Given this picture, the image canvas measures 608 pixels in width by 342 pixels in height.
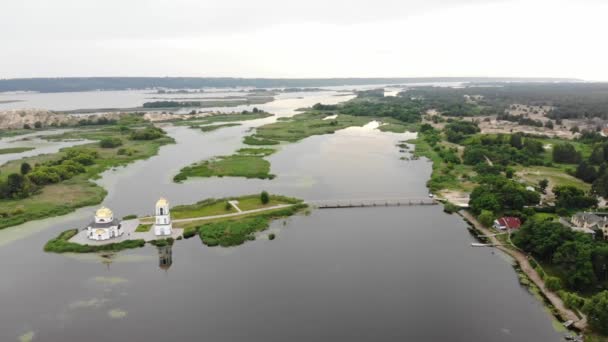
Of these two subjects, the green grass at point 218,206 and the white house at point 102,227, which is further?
the green grass at point 218,206

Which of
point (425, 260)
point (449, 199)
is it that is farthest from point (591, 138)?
point (425, 260)

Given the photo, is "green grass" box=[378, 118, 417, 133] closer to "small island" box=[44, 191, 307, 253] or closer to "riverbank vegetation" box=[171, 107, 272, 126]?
"riverbank vegetation" box=[171, 107, 272, 126]

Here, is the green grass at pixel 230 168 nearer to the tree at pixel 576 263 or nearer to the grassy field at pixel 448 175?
the grassy field at pixel 448 175

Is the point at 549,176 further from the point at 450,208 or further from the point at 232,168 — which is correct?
the point at 232,168

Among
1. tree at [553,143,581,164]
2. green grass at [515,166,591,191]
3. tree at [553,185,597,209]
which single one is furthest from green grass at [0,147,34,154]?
tree at [553,143,581,164]

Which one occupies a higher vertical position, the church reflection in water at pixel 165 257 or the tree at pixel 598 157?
the tree at pixel 598 157

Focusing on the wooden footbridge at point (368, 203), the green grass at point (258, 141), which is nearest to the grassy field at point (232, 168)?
the green grass at point (258, 141)

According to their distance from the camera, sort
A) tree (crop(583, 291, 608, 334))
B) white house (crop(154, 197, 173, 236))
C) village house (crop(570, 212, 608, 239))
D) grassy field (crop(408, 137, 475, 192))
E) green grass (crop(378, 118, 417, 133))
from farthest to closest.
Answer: green grass (crop(378, 118, 417, 133)) < grassy field (crop(408, 137, 475, 192)) < white house (crop(154, 197, 173, 236)) < village house (crop(570, 212, 608, 239)) < tree (crop(583, 291, 608, 334))
